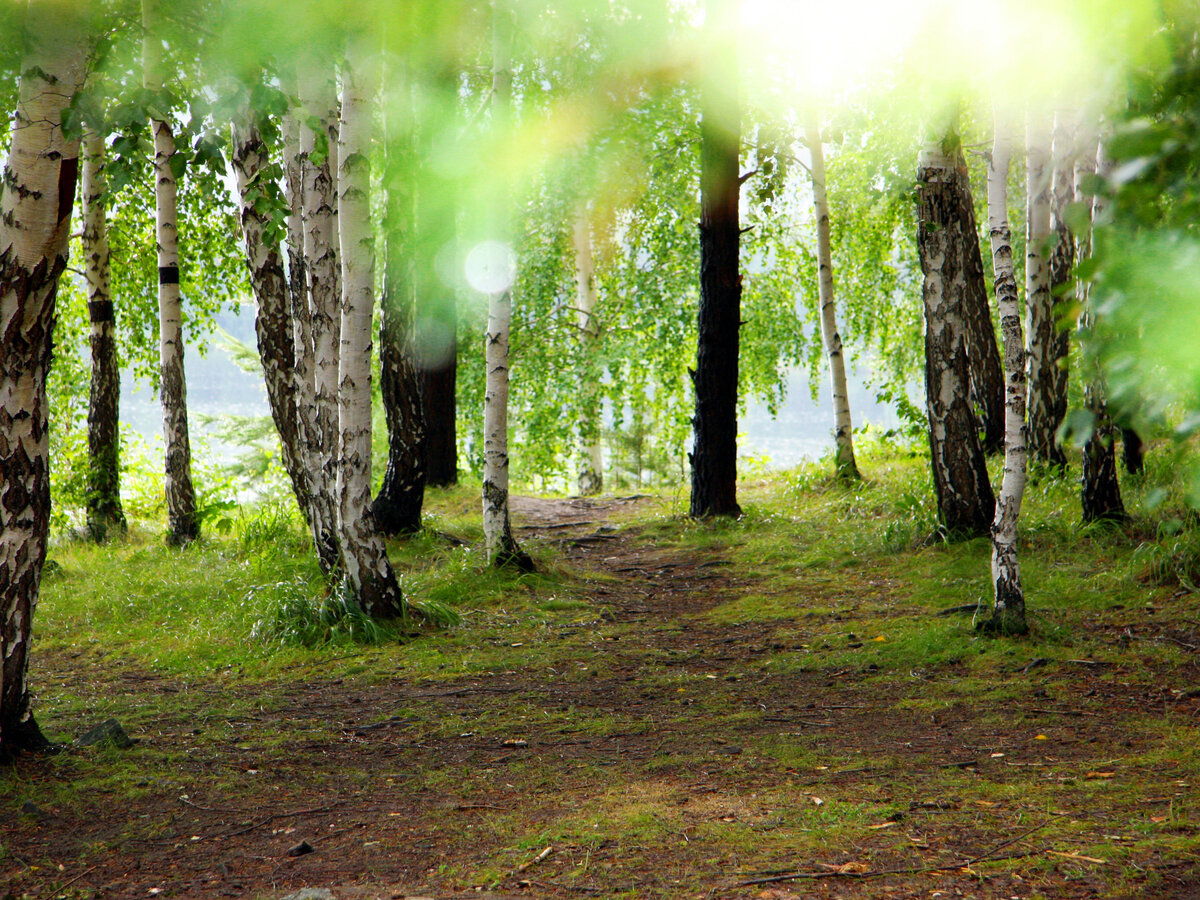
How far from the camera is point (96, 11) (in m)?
3.62

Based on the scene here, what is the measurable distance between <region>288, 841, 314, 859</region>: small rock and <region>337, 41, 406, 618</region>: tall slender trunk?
2.97m

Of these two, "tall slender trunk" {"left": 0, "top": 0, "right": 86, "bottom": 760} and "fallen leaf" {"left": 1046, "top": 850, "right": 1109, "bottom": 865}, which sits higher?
"tall slender trunk" {"left": 0, "top": 0, "right": 86, "bottom": 760}

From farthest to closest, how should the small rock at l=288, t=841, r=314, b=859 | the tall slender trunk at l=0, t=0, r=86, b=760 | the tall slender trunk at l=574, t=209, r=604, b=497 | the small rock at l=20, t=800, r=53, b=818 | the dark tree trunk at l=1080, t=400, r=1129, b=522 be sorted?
the tall slender trunk at l=574, t=209, r=604, b=497 < the dark tree trunk at l=1080, t=400, r=1129, b=522 < the tall slender trunk at l=0, t=0, r=86, b=760 < the small rock at l=20, t=800, r=53, b=818 < the small rock at l=288, t=841, r=314, b=859

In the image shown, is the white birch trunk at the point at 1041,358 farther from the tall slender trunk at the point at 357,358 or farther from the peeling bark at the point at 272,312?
the peeling bark at the point at 272,312

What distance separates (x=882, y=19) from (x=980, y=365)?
4479mm

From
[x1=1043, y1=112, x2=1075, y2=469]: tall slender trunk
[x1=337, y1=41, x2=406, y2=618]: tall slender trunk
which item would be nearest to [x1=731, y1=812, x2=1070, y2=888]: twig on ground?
[x1=337, y1=41, x2=406, y2=618]: tall slender trunk

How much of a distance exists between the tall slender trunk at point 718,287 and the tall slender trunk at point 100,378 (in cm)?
629

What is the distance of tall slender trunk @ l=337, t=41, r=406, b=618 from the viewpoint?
5.45 metres

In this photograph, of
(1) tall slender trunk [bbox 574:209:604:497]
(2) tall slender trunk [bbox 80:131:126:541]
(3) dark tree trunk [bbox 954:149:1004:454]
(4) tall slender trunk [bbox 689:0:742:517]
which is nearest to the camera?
(4) tall slender trunk [bbox 689:0:742:517]

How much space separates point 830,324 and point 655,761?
26.9 ft

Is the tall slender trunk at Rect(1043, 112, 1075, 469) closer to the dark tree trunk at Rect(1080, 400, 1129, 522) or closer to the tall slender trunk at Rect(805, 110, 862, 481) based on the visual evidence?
the dark tree trunk at Rect(1080, 400, 1129, 522)

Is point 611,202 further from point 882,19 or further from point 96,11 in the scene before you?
point 96,11

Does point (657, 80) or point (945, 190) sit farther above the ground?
point (657, 80)

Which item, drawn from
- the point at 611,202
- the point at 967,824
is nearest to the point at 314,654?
the point at 967,824
